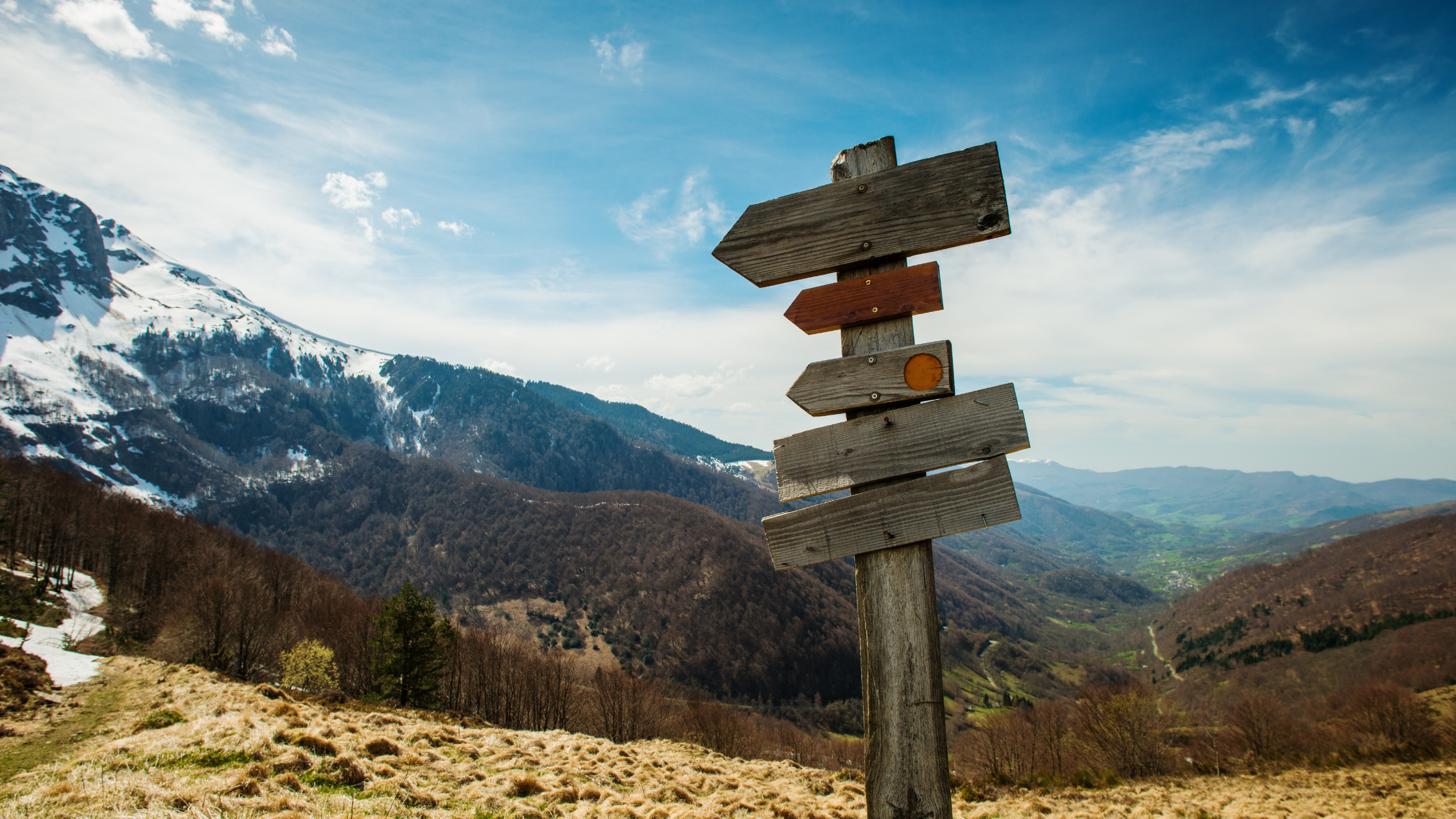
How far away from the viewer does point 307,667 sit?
140 feet

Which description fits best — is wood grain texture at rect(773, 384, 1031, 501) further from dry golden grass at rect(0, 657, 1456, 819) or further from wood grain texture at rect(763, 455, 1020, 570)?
dry golden grass at rect(0, 657, 1456, 819)

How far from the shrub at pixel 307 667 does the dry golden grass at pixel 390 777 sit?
1142 inches

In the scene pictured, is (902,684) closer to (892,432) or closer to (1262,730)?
(892,432)

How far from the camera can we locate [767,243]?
349cm

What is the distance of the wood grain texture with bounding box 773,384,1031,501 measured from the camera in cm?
300

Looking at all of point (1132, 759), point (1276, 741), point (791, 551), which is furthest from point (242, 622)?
point (1276, 741)

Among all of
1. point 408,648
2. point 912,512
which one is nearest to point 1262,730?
point 408,648

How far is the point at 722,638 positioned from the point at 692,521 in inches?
2119

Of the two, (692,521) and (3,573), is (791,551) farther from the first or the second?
(692,521)

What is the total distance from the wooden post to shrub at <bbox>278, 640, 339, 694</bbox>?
5203cm

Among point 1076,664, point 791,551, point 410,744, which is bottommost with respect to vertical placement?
point 1076,664

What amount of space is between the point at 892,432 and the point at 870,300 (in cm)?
75

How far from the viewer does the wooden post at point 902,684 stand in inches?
107

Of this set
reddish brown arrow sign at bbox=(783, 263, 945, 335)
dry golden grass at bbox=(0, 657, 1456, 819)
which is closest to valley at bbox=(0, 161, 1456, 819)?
dry golden grass at bbox=(0, 657, 1456, 819)
